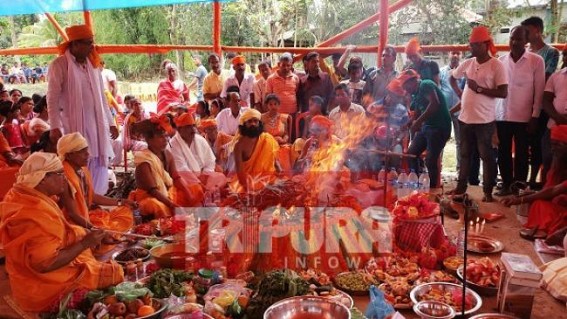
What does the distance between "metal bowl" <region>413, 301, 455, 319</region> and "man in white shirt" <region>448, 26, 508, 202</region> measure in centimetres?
353

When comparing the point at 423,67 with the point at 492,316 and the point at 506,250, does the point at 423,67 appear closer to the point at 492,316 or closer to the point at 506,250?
the point at 506,250

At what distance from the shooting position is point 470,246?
4895 mm

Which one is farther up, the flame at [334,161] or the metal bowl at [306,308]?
the flame at [334,161]

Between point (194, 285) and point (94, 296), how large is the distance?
0.78 metres

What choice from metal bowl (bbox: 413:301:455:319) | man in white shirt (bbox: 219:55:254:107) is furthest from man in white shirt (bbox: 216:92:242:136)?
metal bowl (bbox: 413:301:455:319)

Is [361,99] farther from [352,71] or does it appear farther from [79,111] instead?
[79,111]

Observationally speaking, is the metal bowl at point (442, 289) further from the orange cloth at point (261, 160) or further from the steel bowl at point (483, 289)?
the orange cloth at point (261, 160)

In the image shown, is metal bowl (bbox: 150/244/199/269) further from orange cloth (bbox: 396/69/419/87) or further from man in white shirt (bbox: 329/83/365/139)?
orange cloth (bbox: 396/69/419/87)

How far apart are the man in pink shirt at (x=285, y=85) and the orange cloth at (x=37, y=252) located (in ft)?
16.1

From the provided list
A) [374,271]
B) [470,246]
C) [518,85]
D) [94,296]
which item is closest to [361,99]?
[518,85]

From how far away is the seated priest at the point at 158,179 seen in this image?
18.4 ft

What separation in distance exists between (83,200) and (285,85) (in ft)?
14.4

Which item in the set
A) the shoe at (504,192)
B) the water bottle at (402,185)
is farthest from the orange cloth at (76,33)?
the shoe at (504,192)

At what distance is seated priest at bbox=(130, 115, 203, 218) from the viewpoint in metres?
5.62
